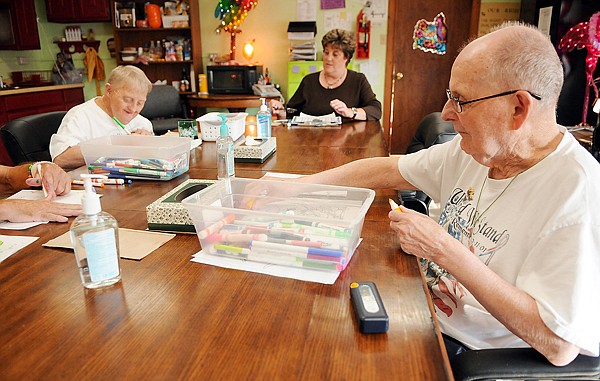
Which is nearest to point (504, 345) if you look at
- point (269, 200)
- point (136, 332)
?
point (269, 200)

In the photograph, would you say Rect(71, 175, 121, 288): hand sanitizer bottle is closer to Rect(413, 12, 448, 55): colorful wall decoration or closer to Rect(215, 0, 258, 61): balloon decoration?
Rect(215, 0, 258, 61): balloon decoration

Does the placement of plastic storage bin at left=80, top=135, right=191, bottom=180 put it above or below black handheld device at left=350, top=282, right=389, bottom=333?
above

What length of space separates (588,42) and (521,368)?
3.22 meters

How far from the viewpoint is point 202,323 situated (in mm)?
837

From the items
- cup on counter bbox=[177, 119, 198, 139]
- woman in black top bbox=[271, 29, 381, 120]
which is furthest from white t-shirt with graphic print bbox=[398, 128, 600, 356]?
woman in black top bbox=[271, 29, 381, 120]

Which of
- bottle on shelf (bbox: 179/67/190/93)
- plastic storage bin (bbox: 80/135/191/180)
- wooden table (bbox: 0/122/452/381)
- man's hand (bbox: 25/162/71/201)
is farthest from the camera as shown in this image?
bottle on shelf (bbox: 179/67/190/93)

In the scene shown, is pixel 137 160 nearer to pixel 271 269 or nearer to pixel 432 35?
pixel 271 269

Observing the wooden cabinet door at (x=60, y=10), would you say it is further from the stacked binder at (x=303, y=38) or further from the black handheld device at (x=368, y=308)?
the black handheld device at (x=368, y=308)

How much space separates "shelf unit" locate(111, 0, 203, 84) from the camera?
542 centimetres

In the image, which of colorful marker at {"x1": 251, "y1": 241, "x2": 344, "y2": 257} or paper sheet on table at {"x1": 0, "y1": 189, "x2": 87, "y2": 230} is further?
paper sheet on table at {"x1": 0, "y1": 189, "x2": 87, "y2": 230}

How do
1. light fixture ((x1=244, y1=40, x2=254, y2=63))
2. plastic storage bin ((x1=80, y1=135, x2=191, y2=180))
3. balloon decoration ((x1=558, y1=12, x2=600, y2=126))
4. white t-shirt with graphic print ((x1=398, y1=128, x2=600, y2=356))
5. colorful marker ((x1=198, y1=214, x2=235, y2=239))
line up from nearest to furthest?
white t-shirt with graphic print ((x1=398, y1=128, x2=600, y2=356)) → colorful marker ((x1=198, y1=214, x2=235, y2=239)) → plastic storage bin ((x1=80, y1=135, x2=191, y2=180)) → balloon decoration ((x1=558, y1=12, x2=600, y2=126)) → light fixture ((x1=244, y1=40, x2=254, y2=63))

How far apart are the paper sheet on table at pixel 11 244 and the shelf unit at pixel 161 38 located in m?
4.58

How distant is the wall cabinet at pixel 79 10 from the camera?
539cm

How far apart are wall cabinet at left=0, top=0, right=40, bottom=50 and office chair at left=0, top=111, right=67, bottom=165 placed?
355cm
